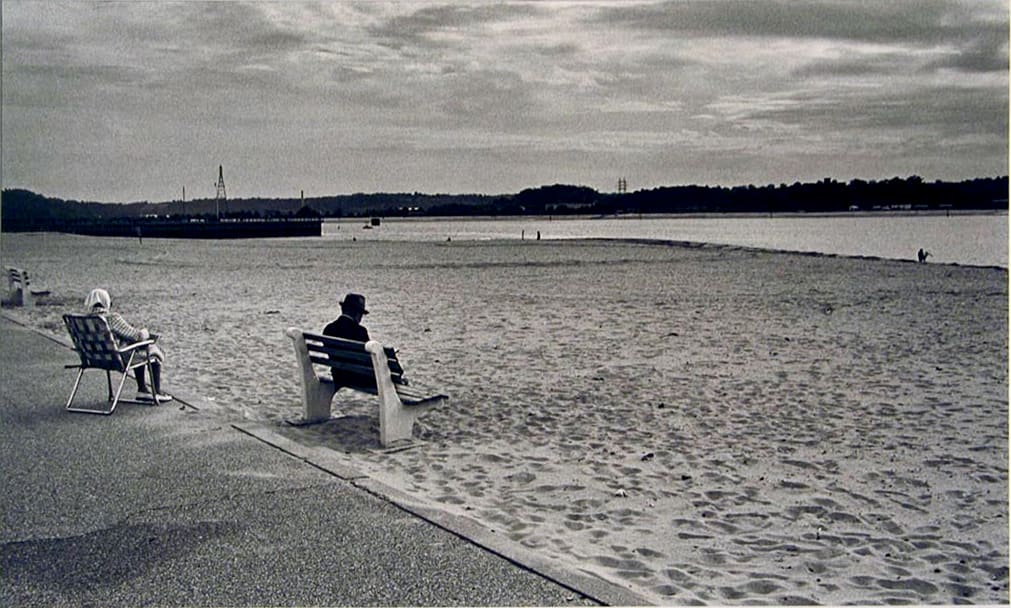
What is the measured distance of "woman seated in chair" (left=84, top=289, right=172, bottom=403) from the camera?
7633 millimetres

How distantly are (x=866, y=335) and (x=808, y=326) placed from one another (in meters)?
1.20

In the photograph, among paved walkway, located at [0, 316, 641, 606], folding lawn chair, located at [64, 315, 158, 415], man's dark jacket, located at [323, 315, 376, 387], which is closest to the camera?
paved walkway, located at [0, 316, 641, 606]

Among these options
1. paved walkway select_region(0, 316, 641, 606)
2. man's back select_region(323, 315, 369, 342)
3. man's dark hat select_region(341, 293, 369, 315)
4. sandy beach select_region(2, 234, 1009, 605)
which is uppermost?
man's dark hat select_region(341, 293, 369, 315)

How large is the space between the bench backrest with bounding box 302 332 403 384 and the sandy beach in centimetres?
46

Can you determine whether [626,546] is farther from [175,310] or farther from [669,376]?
[175,310]

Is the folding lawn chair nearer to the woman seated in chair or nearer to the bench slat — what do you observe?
the woman seated in chair

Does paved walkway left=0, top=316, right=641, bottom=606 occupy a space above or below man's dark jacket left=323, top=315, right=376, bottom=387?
below

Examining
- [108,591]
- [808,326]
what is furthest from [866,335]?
[108,591]

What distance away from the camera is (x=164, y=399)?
7.90m

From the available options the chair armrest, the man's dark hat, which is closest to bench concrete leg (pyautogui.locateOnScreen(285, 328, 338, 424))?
the man's dark hat

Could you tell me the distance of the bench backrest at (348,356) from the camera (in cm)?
674

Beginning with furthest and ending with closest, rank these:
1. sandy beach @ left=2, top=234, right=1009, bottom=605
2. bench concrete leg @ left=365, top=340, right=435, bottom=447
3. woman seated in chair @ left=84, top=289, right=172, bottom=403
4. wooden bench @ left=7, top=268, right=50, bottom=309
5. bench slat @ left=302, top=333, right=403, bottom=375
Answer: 1. wooden bench @ left=7, top=268, right=50, bottom=309
2. woman seated in chair @ left=84, top=289, right=172, bottom=403
3. bench slat @ left=302, top=333, right=403, bottom=375
4. bench concrete leg @ left=365, top=340, right=435, bottom=447
5. sandy beach @ left=2, top=234, right=1009, bottom=605

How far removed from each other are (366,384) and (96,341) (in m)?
2.12

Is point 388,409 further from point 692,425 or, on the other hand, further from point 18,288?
point 18,288
